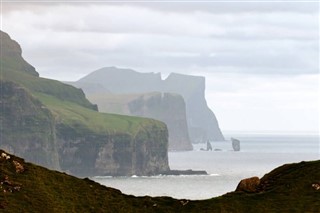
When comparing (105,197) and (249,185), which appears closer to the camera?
(105,197)

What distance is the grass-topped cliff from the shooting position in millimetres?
103688

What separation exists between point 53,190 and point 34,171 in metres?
4.67

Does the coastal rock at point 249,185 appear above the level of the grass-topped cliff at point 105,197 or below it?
above

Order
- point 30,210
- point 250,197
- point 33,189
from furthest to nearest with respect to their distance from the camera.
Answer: point 250,197
point 33,189
point 30,210

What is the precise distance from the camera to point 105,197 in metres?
111

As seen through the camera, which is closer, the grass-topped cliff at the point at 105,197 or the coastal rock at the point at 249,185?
the grass-topped cliff at the point at 105,197

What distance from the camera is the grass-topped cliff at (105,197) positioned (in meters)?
104

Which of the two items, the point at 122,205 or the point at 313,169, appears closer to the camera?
the point at 122,205

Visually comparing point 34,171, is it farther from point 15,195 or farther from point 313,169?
point 313,169

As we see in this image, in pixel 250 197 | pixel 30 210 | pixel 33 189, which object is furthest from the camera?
pixel 250 197

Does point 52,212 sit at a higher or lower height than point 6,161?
lower

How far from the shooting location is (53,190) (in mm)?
108375

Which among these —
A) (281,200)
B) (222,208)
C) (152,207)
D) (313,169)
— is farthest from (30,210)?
(313,169)

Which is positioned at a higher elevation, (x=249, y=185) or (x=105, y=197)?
(x=249, y=185)
